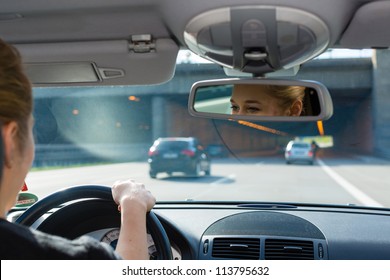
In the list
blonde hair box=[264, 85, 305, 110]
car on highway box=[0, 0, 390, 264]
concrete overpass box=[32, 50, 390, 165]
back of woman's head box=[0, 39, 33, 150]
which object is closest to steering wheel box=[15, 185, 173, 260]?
car on highway box=[0, 0, 390, 264]

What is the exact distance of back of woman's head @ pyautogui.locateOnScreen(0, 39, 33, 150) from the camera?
1372 mm

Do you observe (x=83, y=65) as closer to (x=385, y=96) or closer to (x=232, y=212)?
(x=232, y=212)

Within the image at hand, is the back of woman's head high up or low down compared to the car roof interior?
down

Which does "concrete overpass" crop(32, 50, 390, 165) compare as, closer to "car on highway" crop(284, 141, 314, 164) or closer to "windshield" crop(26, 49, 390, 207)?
"windshield" crop(26, 49, 390, 207)

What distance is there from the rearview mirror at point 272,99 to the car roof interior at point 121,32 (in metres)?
0.28

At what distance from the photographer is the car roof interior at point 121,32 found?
2303 millimetres

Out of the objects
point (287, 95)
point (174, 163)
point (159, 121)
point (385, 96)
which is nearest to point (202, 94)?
point (287, 95)

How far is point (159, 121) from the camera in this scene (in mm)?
9797

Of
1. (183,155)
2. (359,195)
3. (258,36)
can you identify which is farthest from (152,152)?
(258,36)

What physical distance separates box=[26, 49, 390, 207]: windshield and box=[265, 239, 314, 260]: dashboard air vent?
0.83 m

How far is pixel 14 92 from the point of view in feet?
4.55

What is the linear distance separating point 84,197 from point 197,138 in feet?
42.6

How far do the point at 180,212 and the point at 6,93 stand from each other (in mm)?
2687

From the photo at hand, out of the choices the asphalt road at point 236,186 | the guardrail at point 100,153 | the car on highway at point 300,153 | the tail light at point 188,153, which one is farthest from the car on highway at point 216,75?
the car on highway at point 300,153
